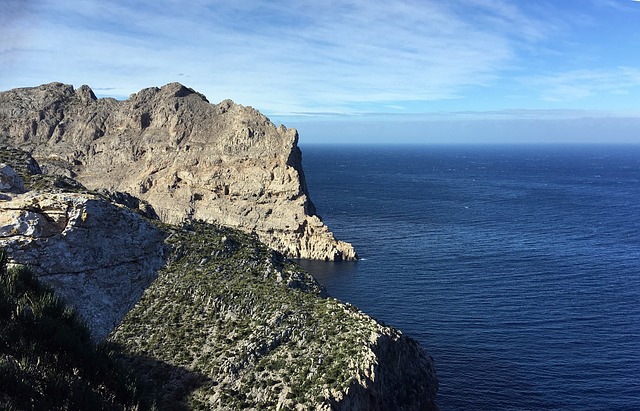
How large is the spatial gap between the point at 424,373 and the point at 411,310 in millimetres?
29885

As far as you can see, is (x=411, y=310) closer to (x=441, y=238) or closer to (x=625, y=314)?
(x=625, y=314)

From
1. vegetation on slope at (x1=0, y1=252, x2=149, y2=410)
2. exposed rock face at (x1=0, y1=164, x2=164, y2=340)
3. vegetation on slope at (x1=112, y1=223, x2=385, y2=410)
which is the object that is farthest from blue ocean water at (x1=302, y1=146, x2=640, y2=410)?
vegetation on slope at (x1=0, y1=252, x2=149, y2=410)

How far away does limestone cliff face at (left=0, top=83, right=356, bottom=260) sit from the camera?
356ft

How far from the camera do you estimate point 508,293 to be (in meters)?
77.1

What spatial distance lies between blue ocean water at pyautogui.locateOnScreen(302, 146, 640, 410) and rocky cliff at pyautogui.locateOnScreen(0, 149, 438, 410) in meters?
16.7

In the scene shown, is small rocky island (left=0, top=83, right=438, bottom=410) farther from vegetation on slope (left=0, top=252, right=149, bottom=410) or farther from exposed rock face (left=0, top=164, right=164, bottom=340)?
vegetation on slope (left=0, top=252, right=149, bottom=410)

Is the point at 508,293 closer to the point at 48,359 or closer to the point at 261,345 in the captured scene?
the point at 261,345

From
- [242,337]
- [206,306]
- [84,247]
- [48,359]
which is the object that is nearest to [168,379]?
[242,337]

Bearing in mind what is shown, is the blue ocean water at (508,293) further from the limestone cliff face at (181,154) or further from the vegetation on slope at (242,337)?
the vegetation on slope at (242,337)

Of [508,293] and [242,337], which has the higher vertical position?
[242,337]

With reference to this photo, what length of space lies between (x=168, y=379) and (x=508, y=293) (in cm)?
5759

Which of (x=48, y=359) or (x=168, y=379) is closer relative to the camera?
(x=48, y=359)

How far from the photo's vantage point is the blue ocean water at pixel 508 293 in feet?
172

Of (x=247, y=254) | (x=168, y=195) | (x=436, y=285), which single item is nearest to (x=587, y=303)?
(x=436, y=285)
